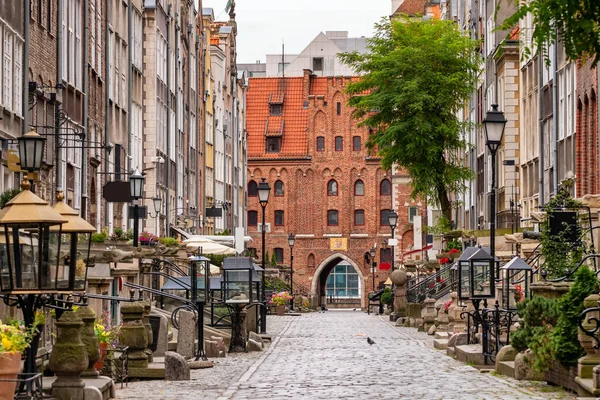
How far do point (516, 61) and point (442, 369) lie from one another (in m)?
27.8

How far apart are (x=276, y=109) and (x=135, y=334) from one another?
8332 cm

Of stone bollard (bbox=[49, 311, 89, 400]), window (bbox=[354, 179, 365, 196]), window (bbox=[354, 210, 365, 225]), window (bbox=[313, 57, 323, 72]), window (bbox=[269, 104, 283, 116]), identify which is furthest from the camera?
window (bbox=[313, 57, 323, 72])

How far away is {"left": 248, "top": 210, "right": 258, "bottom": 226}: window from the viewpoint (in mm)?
102875

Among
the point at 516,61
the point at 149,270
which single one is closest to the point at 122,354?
the point at 149,270

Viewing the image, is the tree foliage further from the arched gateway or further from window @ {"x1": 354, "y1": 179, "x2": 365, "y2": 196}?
the arched gateway

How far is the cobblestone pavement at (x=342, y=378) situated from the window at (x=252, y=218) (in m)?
68.9

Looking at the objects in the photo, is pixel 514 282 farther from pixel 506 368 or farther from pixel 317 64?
pixel 317 64

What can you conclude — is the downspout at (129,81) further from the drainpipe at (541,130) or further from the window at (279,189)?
the window at (279,189)

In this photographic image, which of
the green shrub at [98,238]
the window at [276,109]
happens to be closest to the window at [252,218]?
the window at [276,109]

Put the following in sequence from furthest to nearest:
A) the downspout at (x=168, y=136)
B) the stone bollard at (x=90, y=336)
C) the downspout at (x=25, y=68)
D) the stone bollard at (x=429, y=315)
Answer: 1. the downspout at (x=168, y=136)
2. the stone bollard at (x=429, y=315)
3. the downspout at (x=25, y=68)
4. the stone bollard at (x=90, y=336)

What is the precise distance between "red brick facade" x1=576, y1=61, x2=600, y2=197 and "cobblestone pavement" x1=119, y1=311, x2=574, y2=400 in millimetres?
5192

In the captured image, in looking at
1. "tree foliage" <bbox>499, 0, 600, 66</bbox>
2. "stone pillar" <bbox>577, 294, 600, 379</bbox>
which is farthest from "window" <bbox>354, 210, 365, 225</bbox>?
"tree foliage" <bbox>499, 0, 600, 66</bbox>

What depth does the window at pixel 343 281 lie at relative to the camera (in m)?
109

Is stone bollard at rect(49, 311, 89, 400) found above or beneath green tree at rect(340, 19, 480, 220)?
beneath
